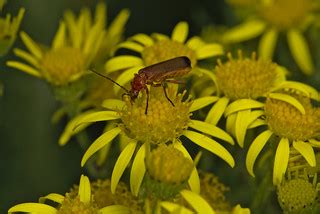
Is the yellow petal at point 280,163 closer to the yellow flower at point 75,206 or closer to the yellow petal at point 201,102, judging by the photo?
the yellow petal at point 201,102

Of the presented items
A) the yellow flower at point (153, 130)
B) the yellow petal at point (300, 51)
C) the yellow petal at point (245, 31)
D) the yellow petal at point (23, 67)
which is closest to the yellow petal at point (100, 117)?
the yellow flower at point (153, 130)

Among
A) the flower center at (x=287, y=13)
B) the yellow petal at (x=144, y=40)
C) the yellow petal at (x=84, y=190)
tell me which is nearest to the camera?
the yellow petal at (x=84, y=190)

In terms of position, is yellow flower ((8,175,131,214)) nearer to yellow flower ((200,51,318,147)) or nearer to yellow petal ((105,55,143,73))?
yellow flower ((200,51,318,147))

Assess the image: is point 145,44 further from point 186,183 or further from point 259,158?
point 186,183

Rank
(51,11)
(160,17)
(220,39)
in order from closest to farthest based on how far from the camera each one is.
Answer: (220,39), (51,11), (160,17)

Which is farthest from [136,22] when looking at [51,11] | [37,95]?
[37,95]

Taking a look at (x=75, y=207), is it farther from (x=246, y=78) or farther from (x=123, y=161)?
(x=246, y=78)
